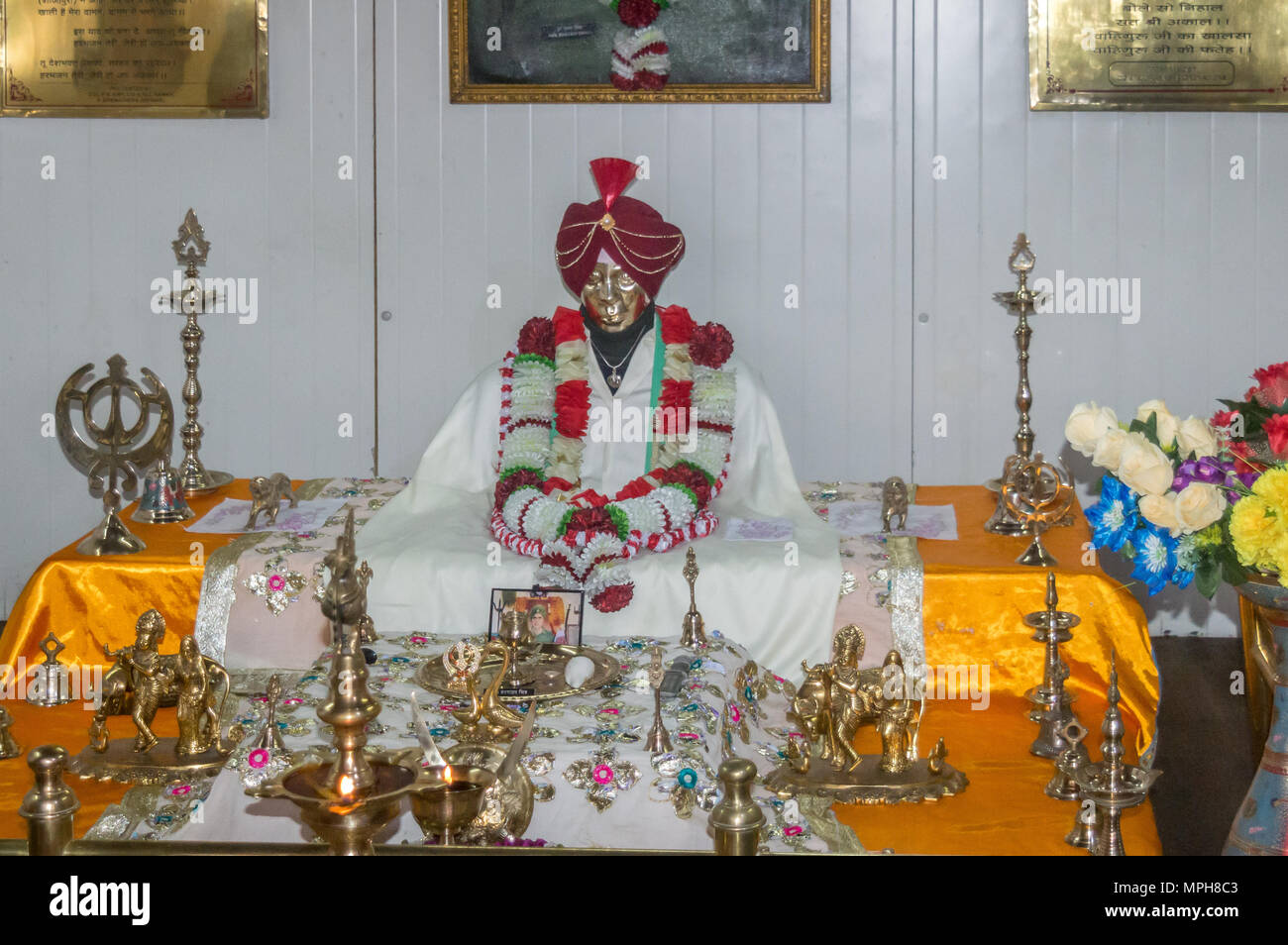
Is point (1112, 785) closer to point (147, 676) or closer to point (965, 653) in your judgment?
point (965, 653)

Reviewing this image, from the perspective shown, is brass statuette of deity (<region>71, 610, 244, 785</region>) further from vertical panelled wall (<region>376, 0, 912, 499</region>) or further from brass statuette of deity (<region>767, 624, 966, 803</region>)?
vertical panelled wall (<region>376, 0, 912, 499</region>)

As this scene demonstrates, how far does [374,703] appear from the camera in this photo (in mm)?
2289

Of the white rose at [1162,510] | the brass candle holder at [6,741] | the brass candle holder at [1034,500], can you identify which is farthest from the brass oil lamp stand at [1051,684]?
the brass candle holder at [6,741]

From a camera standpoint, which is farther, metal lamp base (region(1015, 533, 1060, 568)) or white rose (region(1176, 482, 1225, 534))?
metal lamp base (region(1015, 533, 1060, 568))

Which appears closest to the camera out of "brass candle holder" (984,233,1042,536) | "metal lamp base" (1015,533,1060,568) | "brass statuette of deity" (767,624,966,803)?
"brass statuette of deity" (767,624,966,803)

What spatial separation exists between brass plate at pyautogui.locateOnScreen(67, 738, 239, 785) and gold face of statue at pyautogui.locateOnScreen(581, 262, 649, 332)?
2.51m

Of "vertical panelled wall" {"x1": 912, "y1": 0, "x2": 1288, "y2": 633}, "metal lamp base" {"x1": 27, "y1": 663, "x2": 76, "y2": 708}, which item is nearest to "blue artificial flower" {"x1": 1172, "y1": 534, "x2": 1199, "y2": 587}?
"metal lamp base" {"x1": 27, "y1": 663, "x2": 76, "y2": 708}

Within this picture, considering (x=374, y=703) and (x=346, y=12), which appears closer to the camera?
(x=374, y=703)

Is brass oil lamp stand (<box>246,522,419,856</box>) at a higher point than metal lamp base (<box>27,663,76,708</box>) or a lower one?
higher

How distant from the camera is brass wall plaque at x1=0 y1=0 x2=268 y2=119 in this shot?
22.8ft

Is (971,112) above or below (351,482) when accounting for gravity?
above
